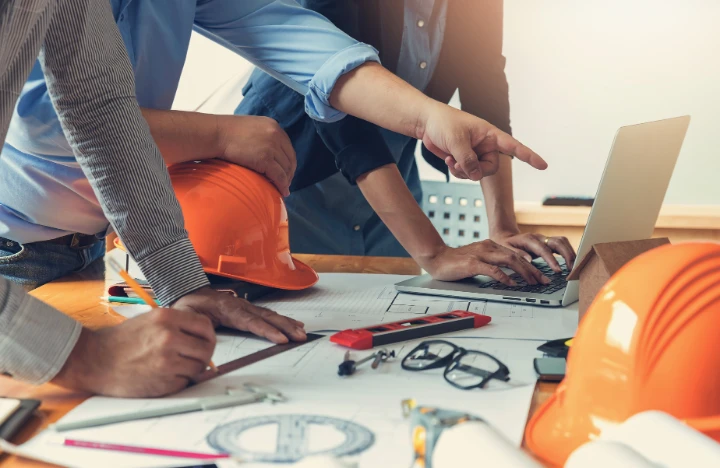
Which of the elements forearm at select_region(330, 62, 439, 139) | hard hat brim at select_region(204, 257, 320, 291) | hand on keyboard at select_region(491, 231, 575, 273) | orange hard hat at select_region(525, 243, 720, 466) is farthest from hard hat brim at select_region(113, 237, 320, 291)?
orange hard hat at select_region(525, 243, 720, 466)

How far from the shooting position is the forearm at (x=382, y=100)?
1335 mm

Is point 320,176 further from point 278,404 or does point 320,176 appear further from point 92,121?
point 278,404

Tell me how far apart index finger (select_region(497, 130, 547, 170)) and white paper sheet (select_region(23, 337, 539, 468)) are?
0.98 ft

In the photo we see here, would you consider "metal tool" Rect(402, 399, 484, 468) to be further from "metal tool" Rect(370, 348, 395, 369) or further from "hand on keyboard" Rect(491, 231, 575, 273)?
"hand on keyboard" Rect(491, 231, 575, 273)

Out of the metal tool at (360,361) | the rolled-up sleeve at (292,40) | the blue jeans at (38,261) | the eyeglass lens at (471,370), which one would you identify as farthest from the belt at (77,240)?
the eyeglass lens at (471,370)

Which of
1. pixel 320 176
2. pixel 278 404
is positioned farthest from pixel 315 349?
pixel 320 176

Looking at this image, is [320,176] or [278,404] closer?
[278,404]

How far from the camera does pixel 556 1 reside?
305 centimetres

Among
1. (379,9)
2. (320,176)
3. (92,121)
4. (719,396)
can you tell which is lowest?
(320,176)

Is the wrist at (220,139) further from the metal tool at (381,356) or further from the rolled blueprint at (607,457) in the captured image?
the rolled blueprint at (607,457)

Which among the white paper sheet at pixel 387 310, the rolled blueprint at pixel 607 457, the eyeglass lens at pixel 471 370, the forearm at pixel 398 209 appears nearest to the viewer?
the rolled blueprint at pixel 607 457

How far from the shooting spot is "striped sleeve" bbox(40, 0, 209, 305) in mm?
979

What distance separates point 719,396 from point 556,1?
2722 millimetres

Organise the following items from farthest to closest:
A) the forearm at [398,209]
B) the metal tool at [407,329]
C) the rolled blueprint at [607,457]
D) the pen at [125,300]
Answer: the forearm at [398,209] → the pen at [125,300] → the metal tool at [407,329] → the rolled blueprint at [607,457]
